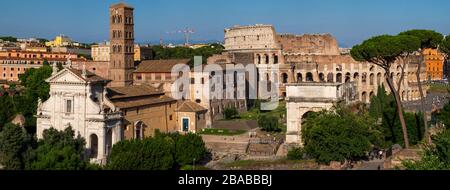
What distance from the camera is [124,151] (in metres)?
28.9

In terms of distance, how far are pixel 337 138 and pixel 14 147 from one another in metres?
16.4

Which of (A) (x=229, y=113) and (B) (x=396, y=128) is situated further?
(A) (x=229, y=113)

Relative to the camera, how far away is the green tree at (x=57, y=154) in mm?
25578

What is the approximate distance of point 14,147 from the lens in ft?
90.8

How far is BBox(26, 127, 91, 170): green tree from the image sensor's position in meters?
25.6

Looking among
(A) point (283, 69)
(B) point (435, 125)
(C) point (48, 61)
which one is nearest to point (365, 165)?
(B) point (435, 125)

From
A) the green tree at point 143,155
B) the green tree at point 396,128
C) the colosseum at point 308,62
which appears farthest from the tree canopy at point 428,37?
the colosseum at point 308,62

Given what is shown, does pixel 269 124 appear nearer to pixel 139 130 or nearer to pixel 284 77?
pixel 139 130

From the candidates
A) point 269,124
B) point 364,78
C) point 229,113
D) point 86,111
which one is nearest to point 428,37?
point 269,124

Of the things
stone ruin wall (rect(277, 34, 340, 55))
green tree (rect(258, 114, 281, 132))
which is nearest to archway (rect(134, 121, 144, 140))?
green tree (rect(258, 114, 281, 132))

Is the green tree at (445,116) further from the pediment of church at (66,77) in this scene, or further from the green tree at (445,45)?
the pediment of church at (66,77)

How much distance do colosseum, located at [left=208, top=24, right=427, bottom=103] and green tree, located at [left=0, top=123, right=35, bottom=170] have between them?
4029 centimetres

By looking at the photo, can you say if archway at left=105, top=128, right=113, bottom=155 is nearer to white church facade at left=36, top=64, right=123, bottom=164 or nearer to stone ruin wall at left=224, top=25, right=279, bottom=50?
white church facade at left=36, top=64, right=123, bottom=164

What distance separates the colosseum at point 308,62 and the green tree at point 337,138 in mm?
36231
